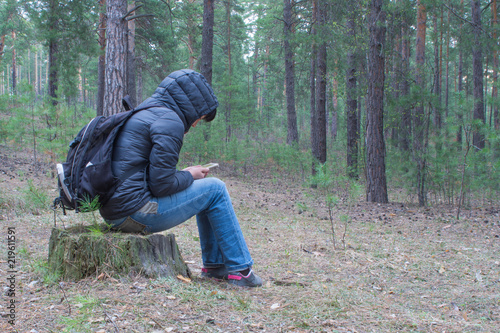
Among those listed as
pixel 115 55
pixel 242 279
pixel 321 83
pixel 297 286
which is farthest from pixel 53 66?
pixel 297 286

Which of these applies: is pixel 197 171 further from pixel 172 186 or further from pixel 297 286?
pixel 297 286

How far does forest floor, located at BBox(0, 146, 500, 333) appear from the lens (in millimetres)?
2410

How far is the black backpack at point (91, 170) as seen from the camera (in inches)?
102

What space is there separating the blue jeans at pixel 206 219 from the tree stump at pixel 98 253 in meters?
0.12

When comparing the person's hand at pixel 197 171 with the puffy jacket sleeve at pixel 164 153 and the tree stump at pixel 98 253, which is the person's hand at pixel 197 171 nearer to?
the puffy jacket sleeve at pixel 164 153

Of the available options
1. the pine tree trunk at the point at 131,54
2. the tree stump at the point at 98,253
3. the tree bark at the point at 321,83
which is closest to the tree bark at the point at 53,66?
the pine tree trunk at the point at 131,54

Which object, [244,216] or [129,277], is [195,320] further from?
[244,216]

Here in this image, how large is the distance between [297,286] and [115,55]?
5661mm

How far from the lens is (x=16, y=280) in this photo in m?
2.89

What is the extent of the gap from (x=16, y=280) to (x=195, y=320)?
149cm

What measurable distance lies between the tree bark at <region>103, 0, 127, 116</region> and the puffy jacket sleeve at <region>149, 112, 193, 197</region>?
4.84 m

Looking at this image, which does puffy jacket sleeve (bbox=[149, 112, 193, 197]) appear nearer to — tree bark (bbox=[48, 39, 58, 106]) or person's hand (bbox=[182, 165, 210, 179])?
person's hand (bbox=[182, 165, 210, 179])

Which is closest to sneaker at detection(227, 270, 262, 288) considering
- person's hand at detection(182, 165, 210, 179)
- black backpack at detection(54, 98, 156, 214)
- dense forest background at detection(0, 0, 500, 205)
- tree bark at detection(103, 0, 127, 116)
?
person's hand at detection(182, 165, 210, 179)

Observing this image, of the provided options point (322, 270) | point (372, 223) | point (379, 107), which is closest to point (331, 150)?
point (379, 107)
